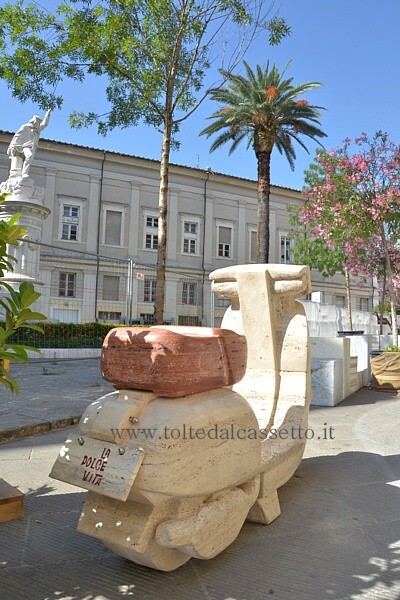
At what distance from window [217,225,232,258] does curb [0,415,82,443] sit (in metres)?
29.9

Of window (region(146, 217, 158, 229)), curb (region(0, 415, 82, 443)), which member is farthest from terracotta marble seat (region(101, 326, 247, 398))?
window (region(146, 217, 158, 229))

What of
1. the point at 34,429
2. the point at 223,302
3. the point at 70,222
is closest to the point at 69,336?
the point at 223,302

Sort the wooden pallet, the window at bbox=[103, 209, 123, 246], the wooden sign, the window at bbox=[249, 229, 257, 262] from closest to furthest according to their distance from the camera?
the wooden sign < the wooden pallet < the window at bbox=[103, 209, 123, 246] < the window at bbox=[249, 229, 257, 262]

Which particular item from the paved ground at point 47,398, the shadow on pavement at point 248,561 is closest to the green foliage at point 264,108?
the paved ground at point 47,398

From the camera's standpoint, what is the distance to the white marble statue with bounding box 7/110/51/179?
1709 centimetres

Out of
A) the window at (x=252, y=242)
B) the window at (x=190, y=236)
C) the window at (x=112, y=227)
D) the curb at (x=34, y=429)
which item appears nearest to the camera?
the curb at (x=34, y=429)

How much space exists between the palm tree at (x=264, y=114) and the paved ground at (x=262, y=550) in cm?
1422

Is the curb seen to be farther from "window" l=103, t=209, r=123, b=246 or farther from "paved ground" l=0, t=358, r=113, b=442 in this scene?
"window" l=103, t=209, r=123, b=246

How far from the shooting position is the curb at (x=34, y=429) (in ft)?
14.6

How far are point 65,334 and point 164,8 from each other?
27.6ft

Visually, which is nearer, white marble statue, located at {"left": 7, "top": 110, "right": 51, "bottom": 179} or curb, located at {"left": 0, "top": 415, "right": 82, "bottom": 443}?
curb, located at {"left": 0, "top": 415, "right": 82, "bottom": 443}

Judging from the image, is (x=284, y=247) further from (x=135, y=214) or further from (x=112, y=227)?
(x=112, y=227)

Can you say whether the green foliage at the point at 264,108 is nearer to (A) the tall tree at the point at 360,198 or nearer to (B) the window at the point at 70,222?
(A) the tall tree at the point at 360,198

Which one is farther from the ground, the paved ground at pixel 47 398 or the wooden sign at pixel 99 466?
the wooden sign at pixel 99 466
